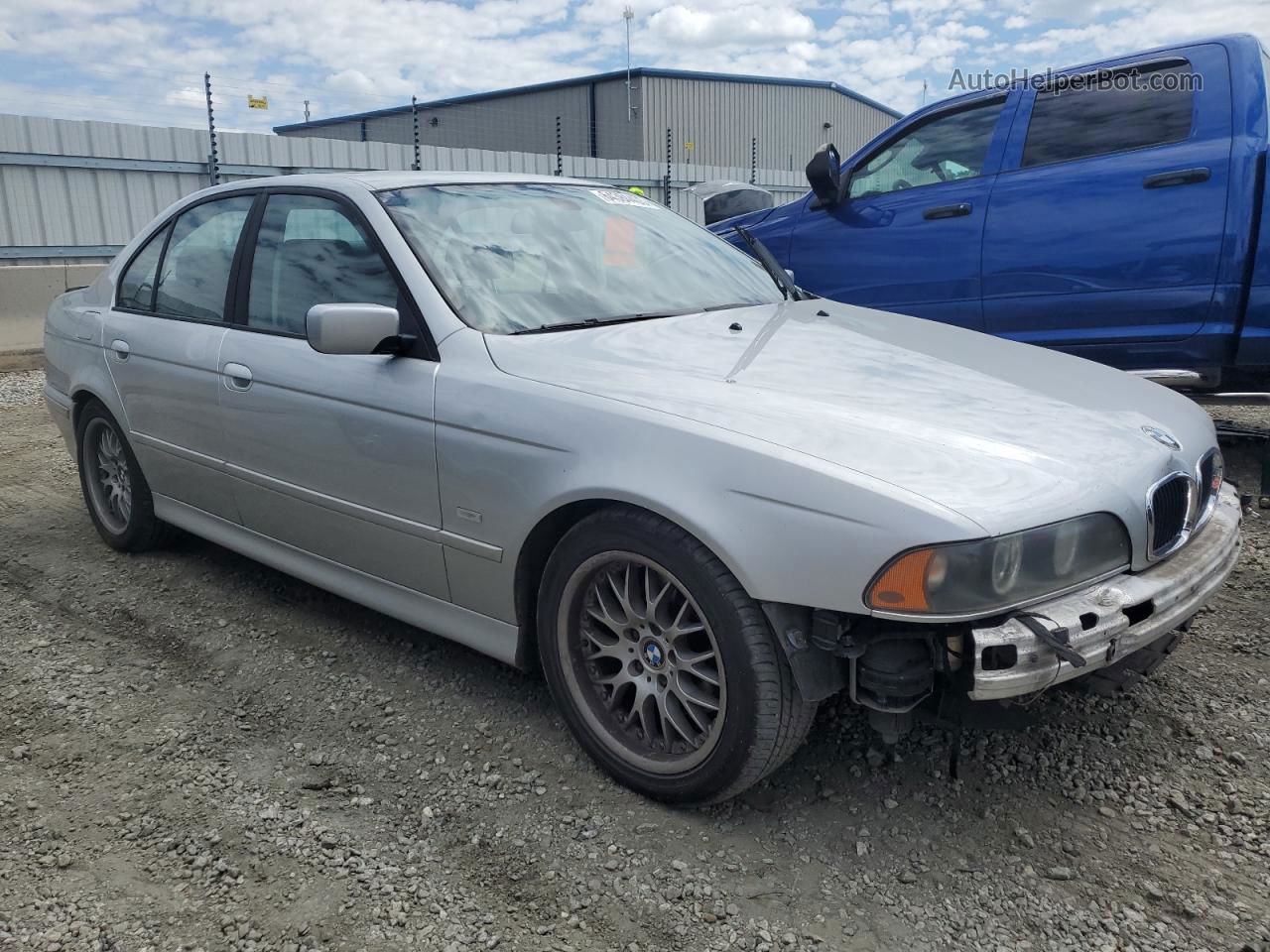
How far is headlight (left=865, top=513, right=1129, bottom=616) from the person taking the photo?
6.64 feet

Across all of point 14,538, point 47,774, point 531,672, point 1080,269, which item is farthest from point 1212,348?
point 14,538

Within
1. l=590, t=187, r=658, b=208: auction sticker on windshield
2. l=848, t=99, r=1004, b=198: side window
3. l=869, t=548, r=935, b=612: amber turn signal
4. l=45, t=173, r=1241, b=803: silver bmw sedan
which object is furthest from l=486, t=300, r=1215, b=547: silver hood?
l=848, t=99, r=1004, b=198: side window

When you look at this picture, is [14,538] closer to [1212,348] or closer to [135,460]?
[135,460]

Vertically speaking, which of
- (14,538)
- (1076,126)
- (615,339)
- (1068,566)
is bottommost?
(14,538)

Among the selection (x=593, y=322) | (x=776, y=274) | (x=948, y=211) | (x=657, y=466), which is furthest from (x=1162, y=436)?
(x=948, y=211)

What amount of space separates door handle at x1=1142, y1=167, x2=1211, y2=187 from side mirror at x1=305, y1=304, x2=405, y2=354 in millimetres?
3703

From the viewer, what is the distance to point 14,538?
4.75 metres

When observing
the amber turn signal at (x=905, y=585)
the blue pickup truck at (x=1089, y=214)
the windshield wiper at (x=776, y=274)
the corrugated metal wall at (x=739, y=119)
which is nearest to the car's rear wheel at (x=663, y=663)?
the amber turn signal at (x=905, y=585)

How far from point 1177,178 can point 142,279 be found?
4.54m

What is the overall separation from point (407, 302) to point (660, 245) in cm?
101

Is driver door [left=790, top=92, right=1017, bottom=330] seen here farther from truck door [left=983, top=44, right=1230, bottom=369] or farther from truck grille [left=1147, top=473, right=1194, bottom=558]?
truck grille [left=1147, top=473, right=1194, bottom=558]

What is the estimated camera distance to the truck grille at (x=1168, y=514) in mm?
2367

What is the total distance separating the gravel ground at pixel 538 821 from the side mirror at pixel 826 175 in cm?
314

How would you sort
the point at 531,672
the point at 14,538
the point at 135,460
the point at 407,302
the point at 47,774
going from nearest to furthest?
1. the point at 47,774
2. the point at 407,302
3. the point at 531,672
4. the point at 135,460
5. the point at 14,538
